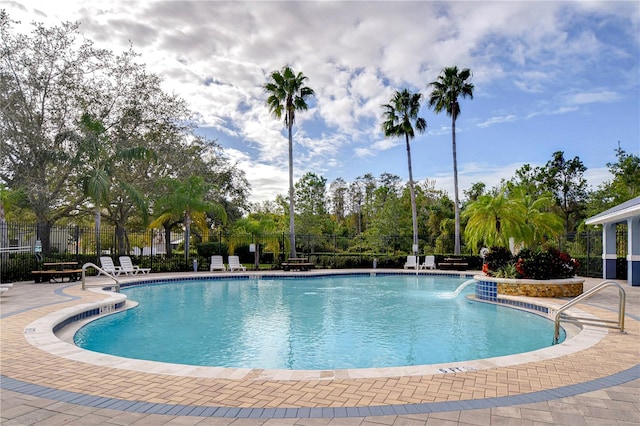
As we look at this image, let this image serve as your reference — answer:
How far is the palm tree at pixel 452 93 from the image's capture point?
2547cm

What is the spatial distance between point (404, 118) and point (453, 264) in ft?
33.4

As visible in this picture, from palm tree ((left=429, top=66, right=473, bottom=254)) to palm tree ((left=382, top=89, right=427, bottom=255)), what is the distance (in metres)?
1.13

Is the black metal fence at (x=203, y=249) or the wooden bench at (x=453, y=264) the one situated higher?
the black metal fence at (x=203, y=249)

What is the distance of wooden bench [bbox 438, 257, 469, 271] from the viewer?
21797 millimetres

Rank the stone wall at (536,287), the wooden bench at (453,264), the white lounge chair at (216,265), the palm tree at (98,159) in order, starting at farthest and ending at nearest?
the wooden bench at (453,264)
the white lounge chair at (216,265)
the palm tree at (98,159)
the stone wall at (536,287)

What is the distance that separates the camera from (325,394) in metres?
3.96

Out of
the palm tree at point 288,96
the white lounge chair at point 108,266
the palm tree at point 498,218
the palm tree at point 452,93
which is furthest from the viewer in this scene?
the palm tree at point 452,93

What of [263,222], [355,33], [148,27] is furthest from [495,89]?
[263,222]

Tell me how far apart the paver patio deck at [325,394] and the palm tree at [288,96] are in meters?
19.3

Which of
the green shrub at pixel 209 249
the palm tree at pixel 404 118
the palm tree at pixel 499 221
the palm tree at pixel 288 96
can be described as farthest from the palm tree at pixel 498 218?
the green shrub at pixel 209 249

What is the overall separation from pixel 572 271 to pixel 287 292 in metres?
8.92

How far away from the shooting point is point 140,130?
25203 mm

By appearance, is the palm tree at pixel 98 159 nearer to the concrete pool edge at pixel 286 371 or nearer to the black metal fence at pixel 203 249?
the black metal fence at pixel 203 249

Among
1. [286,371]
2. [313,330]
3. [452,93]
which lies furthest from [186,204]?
[286,371]
